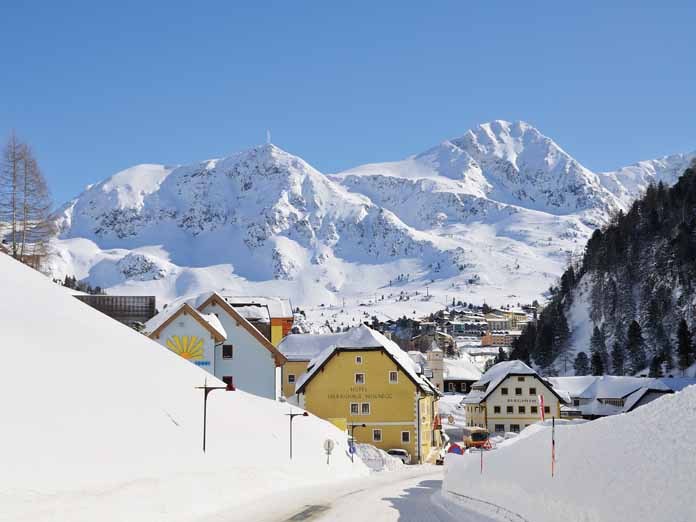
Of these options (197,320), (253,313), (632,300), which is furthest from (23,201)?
(632,300)

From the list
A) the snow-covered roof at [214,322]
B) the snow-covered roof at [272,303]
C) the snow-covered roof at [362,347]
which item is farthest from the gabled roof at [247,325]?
the snow-covered roof at [272,303]

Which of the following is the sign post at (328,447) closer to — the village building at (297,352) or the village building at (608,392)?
the village building at (297,352)

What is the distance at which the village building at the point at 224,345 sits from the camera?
56.4 metres

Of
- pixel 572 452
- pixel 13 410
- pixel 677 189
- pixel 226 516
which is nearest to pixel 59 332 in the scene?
pixel 13 410

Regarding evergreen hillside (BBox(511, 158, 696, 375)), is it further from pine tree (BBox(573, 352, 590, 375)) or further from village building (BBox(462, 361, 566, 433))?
village building (BBox(462, 361, 566, 433))

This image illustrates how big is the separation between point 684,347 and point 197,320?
87.5 m

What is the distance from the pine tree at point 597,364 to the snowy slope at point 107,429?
106 meters

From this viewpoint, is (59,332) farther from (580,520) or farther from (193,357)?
(193,357)

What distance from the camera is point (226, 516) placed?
21531 millimetres

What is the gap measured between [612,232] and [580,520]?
527 feet

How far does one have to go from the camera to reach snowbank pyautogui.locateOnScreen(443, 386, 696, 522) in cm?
1302

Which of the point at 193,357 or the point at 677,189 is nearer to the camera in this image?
the point at 193,357

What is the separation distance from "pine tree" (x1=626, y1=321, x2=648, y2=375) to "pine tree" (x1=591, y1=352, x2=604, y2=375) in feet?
16.2

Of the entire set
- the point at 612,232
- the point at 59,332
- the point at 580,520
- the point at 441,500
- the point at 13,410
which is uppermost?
the point at 612,232
